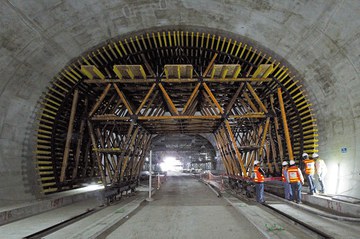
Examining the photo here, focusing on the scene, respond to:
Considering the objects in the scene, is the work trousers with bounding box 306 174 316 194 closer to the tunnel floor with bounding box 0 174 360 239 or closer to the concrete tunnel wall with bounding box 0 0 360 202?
the concrete tunnel wall with bounding box 0 0 360 202

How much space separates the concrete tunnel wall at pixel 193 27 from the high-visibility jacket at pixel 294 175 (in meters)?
1.05

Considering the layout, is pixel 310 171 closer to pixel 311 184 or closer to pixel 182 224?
pixel 311 184

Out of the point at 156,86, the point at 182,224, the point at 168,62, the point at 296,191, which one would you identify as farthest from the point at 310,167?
the point at 168,62

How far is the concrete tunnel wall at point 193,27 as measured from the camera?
646 centimetres

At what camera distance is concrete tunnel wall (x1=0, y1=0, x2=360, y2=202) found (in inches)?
254

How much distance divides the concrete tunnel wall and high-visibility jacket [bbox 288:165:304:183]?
105 centimetres

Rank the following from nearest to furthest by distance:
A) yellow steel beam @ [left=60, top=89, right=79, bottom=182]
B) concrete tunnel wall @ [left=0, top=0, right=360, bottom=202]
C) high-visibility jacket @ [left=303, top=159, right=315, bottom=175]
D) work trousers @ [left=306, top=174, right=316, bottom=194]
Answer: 1. concrete tunnel wall @ [left=0, top=0, right=360, bottom=202]
2. high-visibility jacket @ [left=303, top=159, right=315, bottom=175]
3. work trousers @ [left=306, top=174, right=316, bottom=194]
4. yellow steel beam @ [left=60, top=89, right=79, bottom=182]

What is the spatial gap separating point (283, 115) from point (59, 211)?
9533 millimetres

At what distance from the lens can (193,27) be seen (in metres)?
8.55

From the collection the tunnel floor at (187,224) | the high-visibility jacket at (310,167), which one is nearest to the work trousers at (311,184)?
the high-visibility jacket at (310,167)

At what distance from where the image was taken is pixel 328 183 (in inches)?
336

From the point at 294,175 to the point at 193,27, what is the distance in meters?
6.72

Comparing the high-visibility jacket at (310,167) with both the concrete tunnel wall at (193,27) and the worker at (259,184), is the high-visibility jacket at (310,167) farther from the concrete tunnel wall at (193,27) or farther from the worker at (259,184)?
the worker at (259,184)

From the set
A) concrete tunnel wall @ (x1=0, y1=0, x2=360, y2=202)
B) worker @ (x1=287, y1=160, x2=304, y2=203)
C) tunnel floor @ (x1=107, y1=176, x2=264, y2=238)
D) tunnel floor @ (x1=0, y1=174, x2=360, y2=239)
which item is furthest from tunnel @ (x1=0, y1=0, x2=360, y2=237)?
tunnel floor @ (x1=107, y1=176, x2=264, y2=238)
